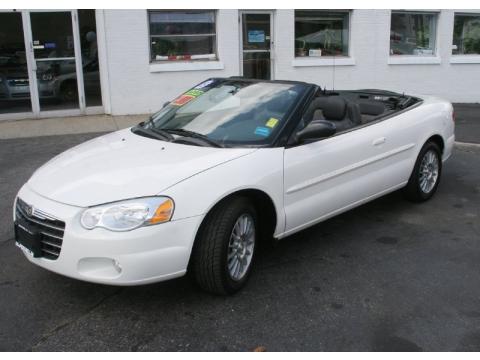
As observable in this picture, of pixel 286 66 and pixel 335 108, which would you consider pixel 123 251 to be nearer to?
pixel 335 108

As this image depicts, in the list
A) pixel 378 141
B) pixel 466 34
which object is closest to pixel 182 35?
pixel 466 34

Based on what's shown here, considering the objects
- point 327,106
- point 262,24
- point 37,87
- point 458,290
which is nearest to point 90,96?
point 37,87

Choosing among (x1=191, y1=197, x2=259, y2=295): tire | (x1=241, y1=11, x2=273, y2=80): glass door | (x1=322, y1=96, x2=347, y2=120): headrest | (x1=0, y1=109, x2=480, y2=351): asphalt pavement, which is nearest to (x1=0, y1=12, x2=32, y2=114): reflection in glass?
(x1=241, y1=11, x2=273, y2=80): glass door

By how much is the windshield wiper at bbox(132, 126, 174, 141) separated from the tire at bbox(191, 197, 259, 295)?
90 cm

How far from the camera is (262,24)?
12289mm

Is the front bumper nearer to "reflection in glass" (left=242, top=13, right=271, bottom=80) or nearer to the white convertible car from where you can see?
the white convertible car

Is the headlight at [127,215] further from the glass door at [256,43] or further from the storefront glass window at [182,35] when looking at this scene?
the glass door at [256,43]

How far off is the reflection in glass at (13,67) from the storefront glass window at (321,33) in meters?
5.92

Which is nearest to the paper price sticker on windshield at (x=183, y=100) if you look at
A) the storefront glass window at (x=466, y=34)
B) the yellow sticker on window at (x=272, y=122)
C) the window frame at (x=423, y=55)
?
the yellow sticker on window at (x=272, y=122)

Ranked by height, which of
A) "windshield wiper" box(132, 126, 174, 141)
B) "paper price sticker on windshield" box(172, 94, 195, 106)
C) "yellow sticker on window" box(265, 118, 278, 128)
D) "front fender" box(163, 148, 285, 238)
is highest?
"paper price sticker on windshield" box(172, 94, 195, 106)

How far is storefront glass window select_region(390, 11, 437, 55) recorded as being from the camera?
13.4m

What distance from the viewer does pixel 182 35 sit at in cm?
1169

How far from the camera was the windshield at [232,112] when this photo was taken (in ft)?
13.7

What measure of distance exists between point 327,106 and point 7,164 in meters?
4.85
